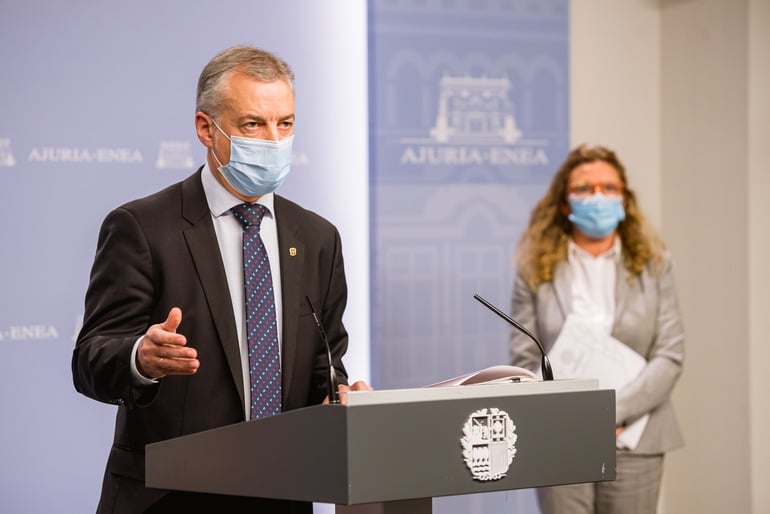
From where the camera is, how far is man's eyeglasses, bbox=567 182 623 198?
4293 millimetres

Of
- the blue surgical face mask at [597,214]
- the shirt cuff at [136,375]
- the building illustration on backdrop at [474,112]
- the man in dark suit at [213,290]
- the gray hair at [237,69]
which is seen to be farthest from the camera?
the building illustration on backdrop at [474,112]

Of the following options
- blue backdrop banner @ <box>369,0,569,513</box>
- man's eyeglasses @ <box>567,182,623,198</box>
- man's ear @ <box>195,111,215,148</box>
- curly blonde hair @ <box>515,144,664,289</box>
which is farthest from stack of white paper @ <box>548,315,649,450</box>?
man's ear @ <box>195,111,215,148</box>

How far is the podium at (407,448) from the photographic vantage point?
164 cm

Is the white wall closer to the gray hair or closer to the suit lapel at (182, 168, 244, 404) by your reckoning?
the gray hair

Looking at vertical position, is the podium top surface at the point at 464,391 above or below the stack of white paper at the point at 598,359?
above

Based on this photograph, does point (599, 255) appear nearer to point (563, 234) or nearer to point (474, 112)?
point (563, 234)

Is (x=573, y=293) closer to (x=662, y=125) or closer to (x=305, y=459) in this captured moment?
(x=662, y=125)

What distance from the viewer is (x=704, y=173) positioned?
5.38 m

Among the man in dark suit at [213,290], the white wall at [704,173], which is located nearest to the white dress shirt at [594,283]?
the white wall at [704,173]

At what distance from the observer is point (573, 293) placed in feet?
13.7

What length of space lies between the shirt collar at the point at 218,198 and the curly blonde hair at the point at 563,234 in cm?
187

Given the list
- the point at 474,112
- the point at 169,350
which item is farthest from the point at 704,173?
the point at 169,350

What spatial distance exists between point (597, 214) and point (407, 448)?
8.97 feet

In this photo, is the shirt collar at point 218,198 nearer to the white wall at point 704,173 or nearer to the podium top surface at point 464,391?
the podium top surface at point 464,391
